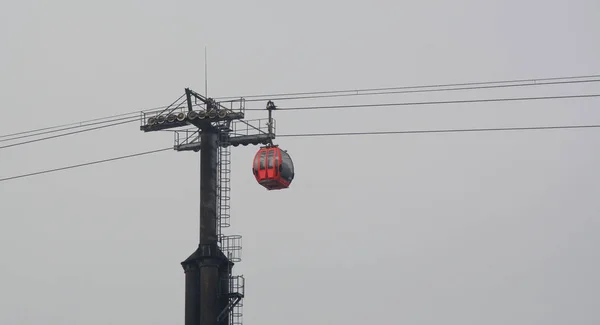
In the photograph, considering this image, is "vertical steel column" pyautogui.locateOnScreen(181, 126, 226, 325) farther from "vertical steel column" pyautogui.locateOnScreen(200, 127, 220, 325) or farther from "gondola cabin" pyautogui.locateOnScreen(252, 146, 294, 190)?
"gondola cabin" pyautogui.locateOnScreen(252, 146, 294, 190)

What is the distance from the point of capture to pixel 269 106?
8069 cm

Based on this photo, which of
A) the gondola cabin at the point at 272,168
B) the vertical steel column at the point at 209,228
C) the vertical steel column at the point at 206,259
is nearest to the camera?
the gondola cabin at the point at 272,168

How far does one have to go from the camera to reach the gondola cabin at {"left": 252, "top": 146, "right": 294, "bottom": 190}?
7875cm

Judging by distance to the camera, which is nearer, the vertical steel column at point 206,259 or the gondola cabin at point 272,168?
the gondola cabin at point 272,168

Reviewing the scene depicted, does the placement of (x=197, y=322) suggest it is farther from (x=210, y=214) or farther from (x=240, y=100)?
(x=240, y=100)

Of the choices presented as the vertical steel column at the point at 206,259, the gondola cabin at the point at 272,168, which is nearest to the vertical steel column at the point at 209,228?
the vertical steel column at the point at 206,259

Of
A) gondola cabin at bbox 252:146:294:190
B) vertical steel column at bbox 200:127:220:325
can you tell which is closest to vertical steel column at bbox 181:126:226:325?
vertical steel column at bbox 200:127:220:325

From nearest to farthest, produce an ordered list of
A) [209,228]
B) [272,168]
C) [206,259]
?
1. [272,168]
2. [206,259]
3. [209,228]

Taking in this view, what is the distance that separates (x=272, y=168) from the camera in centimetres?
7875

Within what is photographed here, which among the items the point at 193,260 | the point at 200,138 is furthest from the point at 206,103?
the point at 193,260

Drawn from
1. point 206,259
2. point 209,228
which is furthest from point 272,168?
point 206,259

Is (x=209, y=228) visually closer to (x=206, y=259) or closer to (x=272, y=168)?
(x=206, y=259)

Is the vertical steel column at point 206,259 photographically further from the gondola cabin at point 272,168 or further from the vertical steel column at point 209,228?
the gondola cabin at point 272,168

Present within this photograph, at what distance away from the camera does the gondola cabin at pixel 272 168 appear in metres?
78.8
